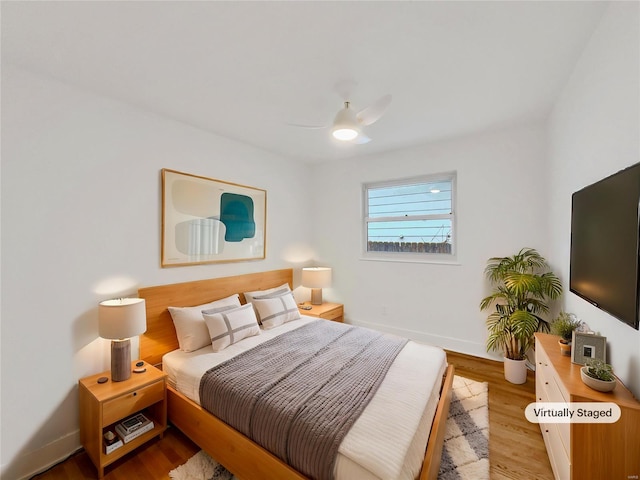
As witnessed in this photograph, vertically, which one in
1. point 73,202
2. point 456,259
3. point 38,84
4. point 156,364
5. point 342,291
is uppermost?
point 38,84

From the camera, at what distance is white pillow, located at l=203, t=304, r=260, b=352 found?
7.91ft

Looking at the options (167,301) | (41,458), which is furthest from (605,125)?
(41,458)

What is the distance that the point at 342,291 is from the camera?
4.19m

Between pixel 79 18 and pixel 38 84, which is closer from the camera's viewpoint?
pixel 79 18

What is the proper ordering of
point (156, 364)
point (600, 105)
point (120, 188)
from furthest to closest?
1. point (156, 364)
2. point (120, 188)
3. point (600, 105)

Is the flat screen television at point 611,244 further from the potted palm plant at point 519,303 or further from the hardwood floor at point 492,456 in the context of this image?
the hardwood floor at point 492,456

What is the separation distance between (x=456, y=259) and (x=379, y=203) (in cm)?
128

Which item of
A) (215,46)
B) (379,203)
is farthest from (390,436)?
(379,203)

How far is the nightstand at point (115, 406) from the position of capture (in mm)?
1765

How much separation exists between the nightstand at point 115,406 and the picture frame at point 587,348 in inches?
108

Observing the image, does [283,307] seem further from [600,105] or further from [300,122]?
[600,105]

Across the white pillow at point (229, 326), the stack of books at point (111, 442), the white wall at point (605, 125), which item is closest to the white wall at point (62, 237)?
→ the stack of books at point (111, 442)

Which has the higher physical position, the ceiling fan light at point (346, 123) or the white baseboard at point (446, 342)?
the ceiling fan light at point (346, 123)

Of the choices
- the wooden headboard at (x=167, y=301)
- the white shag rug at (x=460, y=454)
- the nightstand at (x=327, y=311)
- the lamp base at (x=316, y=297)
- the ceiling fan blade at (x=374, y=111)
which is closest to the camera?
the white shag rug at (x=460, y=454)
